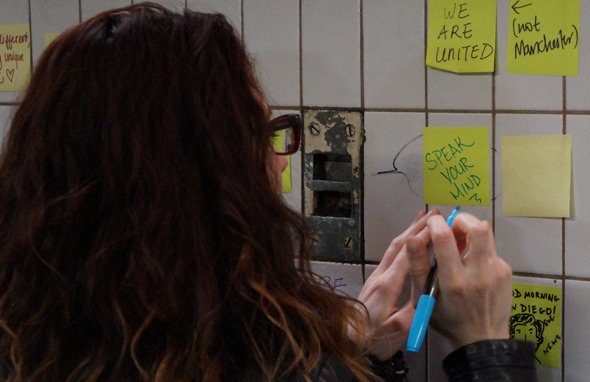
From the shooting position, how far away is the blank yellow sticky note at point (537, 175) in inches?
45.3

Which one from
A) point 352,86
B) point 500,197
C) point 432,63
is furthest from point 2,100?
point 500,197

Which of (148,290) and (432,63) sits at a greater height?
(432,63)

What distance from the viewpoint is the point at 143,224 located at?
34.1 inches

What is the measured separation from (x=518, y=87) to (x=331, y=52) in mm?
291

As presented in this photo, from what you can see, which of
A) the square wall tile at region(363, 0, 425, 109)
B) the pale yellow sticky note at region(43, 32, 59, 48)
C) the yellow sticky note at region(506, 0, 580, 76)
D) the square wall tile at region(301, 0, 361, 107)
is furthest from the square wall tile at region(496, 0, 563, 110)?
the pale yellow sticky note at region(43, 32, 59, 48)

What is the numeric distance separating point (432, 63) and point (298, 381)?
0.55 m

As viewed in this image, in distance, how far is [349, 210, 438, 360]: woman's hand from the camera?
3.84 feet

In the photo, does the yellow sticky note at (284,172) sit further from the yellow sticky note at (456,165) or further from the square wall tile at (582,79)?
the square wall tile at (582,79)

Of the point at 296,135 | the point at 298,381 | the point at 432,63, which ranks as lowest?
the point at 298,381

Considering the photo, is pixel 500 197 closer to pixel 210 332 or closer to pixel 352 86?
pixel 352 86

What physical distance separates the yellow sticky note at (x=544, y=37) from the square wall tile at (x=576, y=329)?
299mm

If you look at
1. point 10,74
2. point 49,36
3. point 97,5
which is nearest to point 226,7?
point 97,5

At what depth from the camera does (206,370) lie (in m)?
0.85

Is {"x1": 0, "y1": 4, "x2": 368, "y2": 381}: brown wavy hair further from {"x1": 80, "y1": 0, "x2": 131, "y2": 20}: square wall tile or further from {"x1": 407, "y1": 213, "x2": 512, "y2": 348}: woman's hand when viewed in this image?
{"x1": 80, "y1": 0, "x2": 131, "y2": 20}: square wall tile
